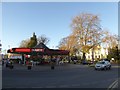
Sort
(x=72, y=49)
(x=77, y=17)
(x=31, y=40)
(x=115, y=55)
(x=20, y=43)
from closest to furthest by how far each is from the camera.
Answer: (x=77, y=17), (x=72, y=49), (x=115, y=55), (x=31, y=40), (x=20, y=43)

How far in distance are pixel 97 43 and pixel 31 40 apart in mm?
49784

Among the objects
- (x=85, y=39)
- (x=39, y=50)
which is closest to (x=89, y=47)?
(x=85, y=39)

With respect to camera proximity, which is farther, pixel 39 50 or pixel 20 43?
pixel 20 43

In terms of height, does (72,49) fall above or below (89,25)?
below

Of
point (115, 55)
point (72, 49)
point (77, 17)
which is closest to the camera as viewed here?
point (77, 17)

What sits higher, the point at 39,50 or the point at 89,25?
the point at 89,25

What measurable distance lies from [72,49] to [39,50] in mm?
23577

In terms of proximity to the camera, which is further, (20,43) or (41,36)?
(20,43)

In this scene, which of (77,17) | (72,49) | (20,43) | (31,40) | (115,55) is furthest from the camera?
(20,43)

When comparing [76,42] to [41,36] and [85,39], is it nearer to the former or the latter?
[85,39]

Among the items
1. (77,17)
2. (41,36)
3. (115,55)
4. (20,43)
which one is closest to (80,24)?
(77,17)

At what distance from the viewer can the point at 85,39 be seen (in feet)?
261

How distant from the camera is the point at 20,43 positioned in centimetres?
13462

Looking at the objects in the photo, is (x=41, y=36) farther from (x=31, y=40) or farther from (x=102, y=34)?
(x=102, y=34)
